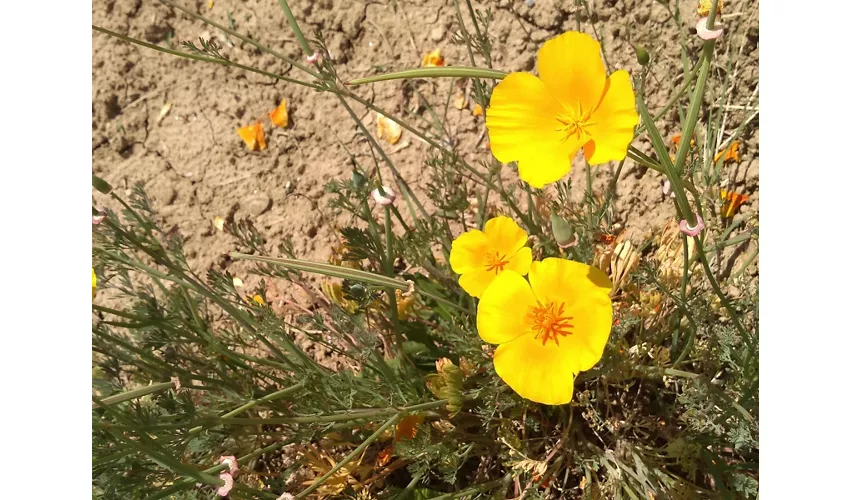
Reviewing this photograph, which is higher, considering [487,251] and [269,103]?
[269,103]

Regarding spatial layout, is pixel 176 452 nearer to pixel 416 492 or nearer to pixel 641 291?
pixel 416 492

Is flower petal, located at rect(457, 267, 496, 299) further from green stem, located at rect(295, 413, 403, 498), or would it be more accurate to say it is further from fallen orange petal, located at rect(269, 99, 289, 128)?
fallen orange petal, located at rect(269, 99, 289, 128)

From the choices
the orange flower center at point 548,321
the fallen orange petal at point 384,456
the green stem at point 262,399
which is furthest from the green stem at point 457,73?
the fallen orange petal at point 384,456

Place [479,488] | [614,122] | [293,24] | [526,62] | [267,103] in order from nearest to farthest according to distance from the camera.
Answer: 1. [614,122]
2. [293,24]
3. [479,488]
4. [526,62]
5. [267,103]

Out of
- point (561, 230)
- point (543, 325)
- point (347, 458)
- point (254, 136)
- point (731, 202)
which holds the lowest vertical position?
point (347, 458)

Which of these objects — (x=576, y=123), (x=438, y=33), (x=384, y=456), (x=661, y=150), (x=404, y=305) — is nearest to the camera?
(x=661, y=150)

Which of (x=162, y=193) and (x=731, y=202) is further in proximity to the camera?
(x=162, y=193)

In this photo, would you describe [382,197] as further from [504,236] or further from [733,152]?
[733,152]

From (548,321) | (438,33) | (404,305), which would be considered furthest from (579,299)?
(438,33)
